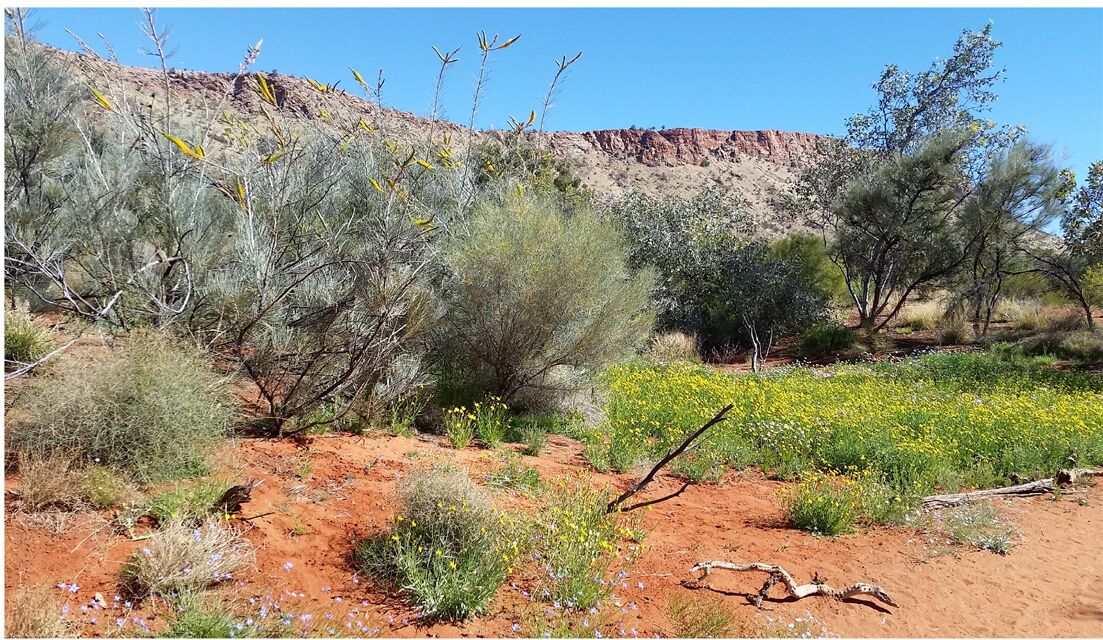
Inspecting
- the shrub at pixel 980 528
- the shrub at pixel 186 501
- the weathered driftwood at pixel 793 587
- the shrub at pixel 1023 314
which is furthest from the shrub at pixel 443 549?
the shrub at pixel 1023 314

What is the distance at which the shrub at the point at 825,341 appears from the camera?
18.2m

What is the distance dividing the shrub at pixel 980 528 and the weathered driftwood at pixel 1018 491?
0.54 ft

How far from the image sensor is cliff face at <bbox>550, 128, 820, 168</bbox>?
2781 inches

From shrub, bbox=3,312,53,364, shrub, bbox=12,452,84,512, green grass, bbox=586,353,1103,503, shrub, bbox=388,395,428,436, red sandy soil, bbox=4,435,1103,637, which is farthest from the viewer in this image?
green grass, bbox=586,353,1103,503

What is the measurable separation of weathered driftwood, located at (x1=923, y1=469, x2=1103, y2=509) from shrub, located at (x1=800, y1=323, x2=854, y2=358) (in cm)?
1105

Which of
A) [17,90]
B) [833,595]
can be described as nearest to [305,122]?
[17,90]

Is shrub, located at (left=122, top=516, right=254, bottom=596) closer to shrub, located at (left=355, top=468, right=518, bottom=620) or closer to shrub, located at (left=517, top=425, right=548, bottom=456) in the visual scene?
shrub, located at (left=355, top=468, right=518, bottom=620)

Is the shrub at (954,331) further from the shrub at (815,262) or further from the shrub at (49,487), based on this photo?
the shrub at (49,487)

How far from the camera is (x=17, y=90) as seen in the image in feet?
21.7

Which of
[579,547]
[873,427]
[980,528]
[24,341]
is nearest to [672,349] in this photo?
[873,427]

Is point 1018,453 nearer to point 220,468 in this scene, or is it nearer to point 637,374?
point 637,374

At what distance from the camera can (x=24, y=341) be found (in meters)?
5.77

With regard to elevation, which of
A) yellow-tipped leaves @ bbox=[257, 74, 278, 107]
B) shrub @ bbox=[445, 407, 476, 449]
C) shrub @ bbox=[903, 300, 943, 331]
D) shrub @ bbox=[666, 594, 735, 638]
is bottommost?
shrub @ bbox=[666, 594, 735, 638]

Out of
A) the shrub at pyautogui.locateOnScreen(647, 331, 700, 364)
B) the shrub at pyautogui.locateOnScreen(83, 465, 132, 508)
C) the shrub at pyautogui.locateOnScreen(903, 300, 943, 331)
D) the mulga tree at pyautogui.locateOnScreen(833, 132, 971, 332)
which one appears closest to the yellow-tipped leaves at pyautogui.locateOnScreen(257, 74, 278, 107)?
the shrub at pyautogui.locateOnScreen(83, 465, 132, 508)
